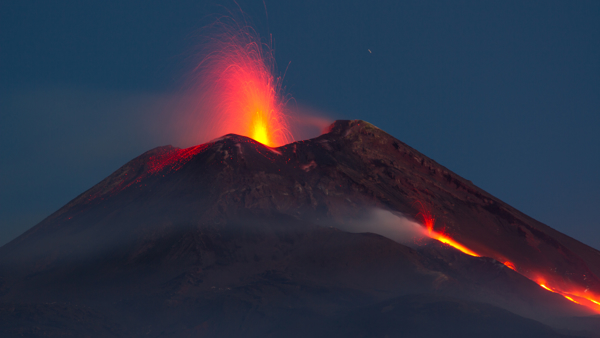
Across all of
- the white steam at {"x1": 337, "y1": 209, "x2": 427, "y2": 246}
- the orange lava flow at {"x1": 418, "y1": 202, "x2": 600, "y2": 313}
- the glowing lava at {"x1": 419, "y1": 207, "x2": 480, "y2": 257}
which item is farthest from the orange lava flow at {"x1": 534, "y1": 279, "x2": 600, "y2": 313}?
the white steam at {"x1": 337, "y1": 209, "x2": 427, "y2": 246}

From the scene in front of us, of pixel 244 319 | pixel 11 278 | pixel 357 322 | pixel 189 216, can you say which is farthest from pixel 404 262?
pixel 11 278

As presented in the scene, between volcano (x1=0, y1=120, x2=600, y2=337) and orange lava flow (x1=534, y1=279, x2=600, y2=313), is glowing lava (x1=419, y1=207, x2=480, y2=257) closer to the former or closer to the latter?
volcano (x1=0, y1=120, x2=600, y2=337)

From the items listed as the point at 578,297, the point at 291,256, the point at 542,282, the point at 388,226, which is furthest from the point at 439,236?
the point at 291,256

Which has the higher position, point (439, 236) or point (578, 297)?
point (439, 236)

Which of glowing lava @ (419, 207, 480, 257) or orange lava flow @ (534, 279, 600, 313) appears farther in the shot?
glowing lava @ (419, 207, 480, 257)

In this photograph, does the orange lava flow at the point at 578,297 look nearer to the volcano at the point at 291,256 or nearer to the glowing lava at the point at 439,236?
the volcano at the point at 291,256

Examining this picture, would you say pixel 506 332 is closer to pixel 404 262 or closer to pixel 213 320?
pixel 404 262

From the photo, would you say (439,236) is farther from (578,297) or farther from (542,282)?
(578,297)
